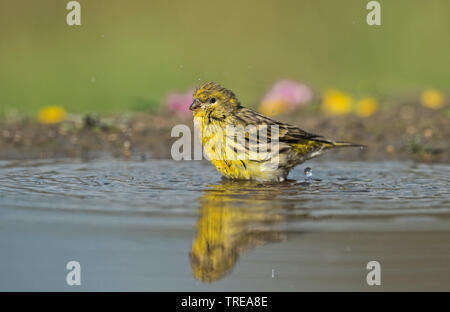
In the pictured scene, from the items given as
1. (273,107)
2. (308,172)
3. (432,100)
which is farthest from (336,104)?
(308,172)

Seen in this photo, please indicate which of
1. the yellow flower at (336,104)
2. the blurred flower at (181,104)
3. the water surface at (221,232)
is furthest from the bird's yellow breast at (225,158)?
the yellow flower at (336,104)

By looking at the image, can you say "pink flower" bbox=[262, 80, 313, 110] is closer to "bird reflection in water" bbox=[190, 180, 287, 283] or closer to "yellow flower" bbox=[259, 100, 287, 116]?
"yellow flower" bbox=[259, 100, 287, 116]

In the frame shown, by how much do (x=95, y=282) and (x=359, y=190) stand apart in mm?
2651

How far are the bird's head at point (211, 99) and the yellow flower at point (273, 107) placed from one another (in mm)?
3107

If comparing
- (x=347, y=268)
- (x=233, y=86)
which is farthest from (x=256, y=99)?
(x=347, y=268)

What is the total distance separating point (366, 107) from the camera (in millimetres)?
9484

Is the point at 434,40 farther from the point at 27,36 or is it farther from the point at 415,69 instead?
the point at 27,36

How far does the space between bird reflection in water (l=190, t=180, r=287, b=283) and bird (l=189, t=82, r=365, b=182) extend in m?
0.25

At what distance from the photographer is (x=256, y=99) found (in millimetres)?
10664

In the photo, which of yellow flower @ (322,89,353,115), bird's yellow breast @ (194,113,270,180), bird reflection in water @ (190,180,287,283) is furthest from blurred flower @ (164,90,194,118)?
bird reflection in water @ (190,180,287,283)

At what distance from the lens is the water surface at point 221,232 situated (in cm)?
357

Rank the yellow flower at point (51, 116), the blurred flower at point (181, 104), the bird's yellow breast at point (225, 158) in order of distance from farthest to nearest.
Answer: the blurred flower at point (181, 104), the yellow flower at point (51, 116), the bird's yellow breast at point (225, 158)

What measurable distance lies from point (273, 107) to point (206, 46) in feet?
19.2

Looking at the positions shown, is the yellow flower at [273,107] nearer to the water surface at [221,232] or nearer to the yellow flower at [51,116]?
the yellow flower at [51,116]
